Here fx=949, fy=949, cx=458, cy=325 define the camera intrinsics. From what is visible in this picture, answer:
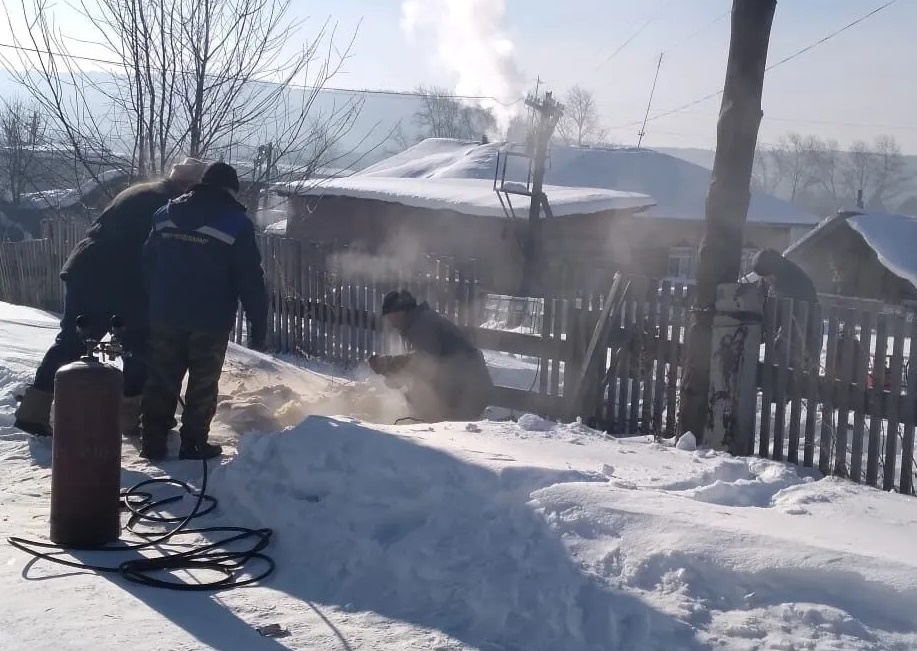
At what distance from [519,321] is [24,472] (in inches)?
198

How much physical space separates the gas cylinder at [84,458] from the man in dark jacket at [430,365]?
3.02 m

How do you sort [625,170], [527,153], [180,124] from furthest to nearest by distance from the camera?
1. [625,170]
2. [527,153]
3. [180,124]

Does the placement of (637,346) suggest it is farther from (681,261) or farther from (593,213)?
(681,261)

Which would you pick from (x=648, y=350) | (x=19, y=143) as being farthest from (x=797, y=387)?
(x=19, y=143)

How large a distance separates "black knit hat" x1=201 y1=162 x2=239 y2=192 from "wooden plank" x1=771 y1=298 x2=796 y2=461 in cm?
375

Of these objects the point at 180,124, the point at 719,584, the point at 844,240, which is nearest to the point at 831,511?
the point at 719,584

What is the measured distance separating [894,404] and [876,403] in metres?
0.11

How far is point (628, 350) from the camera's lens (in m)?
7.79

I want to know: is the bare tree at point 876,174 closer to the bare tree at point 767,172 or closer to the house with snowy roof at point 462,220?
the bare tree at point 767,172

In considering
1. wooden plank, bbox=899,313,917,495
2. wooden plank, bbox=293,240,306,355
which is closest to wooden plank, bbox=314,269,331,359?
wooden plank, bbox=293,240,306,355

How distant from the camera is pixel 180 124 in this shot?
1148 centimetres

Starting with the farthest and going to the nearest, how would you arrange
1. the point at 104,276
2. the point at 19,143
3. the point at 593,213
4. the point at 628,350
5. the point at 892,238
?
the point at 892,238
the point at 593,213
the point at 19,143
the point at 628,350
the point at 104,276

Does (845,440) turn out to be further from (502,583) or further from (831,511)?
(502,583)

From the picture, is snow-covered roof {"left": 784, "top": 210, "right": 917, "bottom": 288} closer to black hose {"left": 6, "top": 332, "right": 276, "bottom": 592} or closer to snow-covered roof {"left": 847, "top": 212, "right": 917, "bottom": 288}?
snow-covered roof {"left": 847, "top": 212, "right": 917, "bottom": 288}
